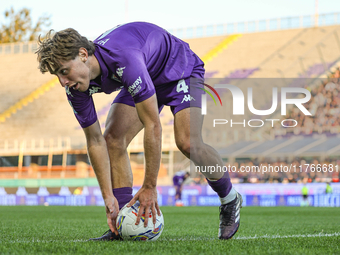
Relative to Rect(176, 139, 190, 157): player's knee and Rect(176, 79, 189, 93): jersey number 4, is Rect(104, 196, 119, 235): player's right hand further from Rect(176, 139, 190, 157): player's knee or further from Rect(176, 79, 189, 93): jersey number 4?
Rect(176, 79, 189, 93): jersey number 4

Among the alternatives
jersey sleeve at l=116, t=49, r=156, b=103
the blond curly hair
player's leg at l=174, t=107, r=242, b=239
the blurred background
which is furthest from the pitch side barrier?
the blond curly hair

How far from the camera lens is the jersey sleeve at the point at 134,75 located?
301 centimetres

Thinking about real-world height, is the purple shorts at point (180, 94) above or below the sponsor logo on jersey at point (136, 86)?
below

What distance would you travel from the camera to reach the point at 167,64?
368 cm

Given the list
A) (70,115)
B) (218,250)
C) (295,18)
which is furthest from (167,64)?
(295,18)

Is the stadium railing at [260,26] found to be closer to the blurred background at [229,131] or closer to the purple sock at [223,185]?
the blurred background at [229,131]

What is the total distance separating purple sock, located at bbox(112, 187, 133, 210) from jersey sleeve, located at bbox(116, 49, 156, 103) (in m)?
Answer: 1.06

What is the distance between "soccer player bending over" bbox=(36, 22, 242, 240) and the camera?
3.07 meters

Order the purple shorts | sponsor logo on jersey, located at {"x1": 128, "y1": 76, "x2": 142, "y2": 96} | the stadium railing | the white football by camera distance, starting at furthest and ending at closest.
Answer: the stadium railing → the purple shorts → the white football → sponsor logo on jersey, located at {"x1": 128, "y1": 76, "x2": 142, "y2": 96}

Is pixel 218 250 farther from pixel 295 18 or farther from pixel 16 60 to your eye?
pixel 16 60

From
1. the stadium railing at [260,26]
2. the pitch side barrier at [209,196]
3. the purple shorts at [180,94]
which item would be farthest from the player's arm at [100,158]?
the stadium railing at [260,26]

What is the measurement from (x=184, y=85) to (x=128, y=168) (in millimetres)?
823

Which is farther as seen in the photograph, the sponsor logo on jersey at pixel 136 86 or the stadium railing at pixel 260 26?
the stadium railing at pixel 260 26

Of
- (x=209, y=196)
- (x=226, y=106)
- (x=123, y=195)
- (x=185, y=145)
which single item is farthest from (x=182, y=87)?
(x=226, y=106)
